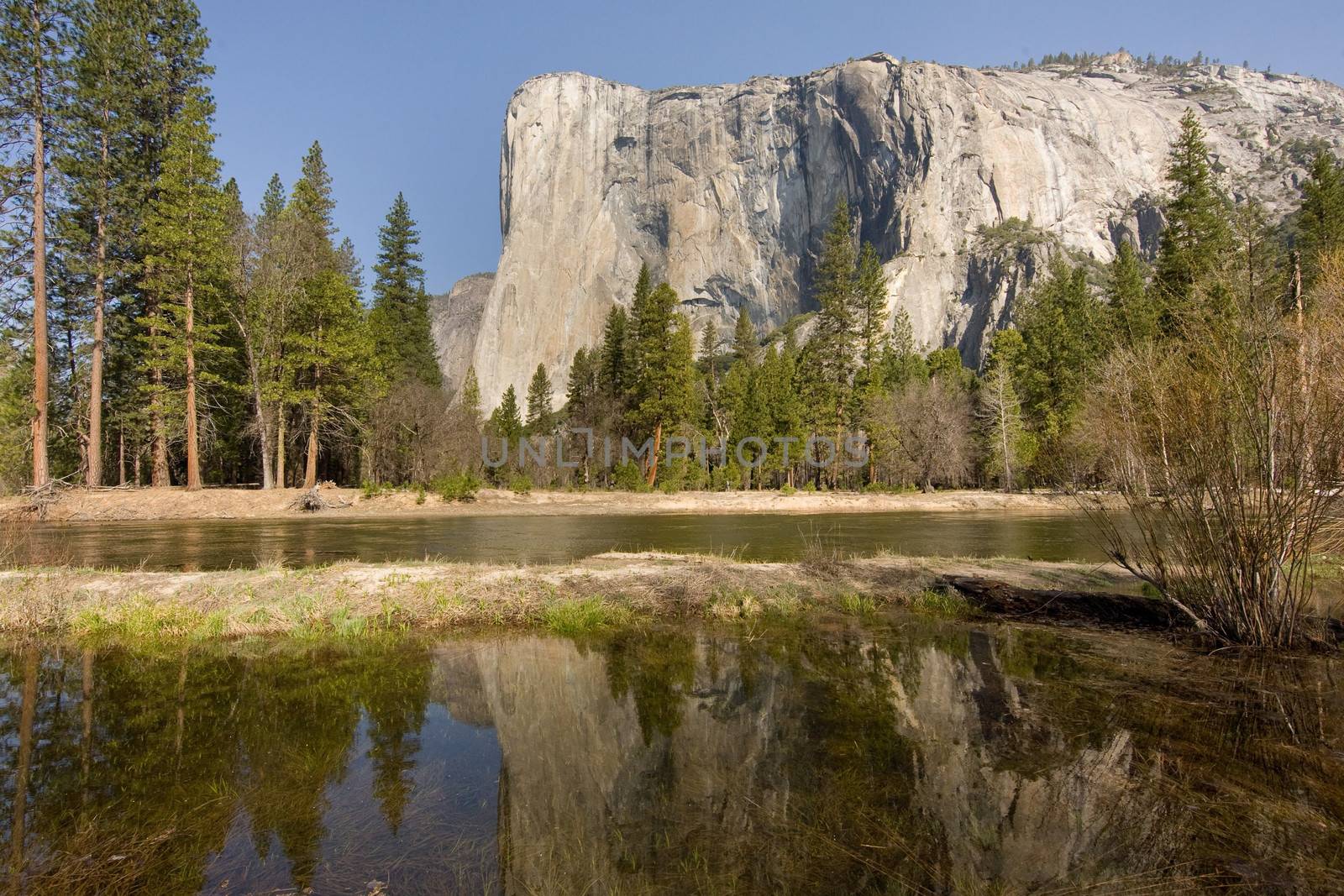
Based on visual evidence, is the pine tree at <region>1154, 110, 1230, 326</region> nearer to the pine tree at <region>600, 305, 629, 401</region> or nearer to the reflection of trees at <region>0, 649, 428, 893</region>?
the pine tree at <region>600, 305, 629, 401</region>

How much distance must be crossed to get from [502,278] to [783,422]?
345ft

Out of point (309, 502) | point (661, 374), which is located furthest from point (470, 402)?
point (309, 502)

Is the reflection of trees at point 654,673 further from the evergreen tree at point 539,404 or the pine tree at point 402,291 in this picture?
the evergreen tree at point 539,404

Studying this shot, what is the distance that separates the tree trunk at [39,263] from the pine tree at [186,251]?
3.69 metres

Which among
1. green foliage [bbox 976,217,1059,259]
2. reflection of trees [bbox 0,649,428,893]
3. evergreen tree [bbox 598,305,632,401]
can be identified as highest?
green foliage [bbox 976,217,1059,259]

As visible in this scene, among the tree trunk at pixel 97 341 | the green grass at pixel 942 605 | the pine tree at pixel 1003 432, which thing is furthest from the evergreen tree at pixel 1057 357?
the tree trunk at pixel 97 341

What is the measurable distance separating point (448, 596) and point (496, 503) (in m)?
25.9

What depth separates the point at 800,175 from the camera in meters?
140

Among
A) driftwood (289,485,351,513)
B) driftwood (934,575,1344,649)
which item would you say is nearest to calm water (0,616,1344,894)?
driftwood (934,575,1344,649)

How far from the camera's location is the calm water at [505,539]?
14188mm

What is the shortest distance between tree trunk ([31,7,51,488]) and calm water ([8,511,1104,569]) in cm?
282

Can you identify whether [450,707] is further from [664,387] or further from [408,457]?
[664,387]

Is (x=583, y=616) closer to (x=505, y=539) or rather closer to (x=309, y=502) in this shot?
(x=505, y=539)

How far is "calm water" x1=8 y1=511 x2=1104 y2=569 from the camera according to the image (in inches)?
559
